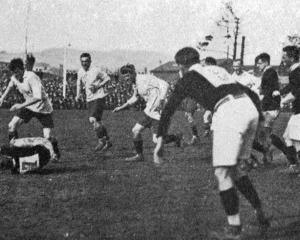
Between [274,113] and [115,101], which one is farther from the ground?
[274,113]

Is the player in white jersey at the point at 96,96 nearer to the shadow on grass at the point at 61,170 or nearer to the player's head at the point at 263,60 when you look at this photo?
the shadow on grass at the point at 61,170

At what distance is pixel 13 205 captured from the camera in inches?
271

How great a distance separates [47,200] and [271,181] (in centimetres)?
372

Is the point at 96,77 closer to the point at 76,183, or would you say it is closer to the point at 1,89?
the point at 76,183

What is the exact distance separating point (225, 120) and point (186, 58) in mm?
807

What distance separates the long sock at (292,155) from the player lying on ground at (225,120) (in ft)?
14.6

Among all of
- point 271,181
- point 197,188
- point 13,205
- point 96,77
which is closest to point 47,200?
point 13,205

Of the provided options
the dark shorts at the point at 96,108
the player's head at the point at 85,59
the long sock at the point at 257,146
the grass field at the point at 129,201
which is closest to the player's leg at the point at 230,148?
the grass field at the point at 129,201

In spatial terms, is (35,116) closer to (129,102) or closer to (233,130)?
(129,102)

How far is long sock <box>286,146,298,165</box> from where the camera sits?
988 cm

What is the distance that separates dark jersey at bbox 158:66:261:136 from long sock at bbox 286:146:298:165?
15.4 ft

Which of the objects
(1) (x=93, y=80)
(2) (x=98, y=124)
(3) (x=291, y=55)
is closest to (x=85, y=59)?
(1) (x=93, y=80)

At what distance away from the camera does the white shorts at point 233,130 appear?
17.3ft

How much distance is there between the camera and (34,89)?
1034 cm
